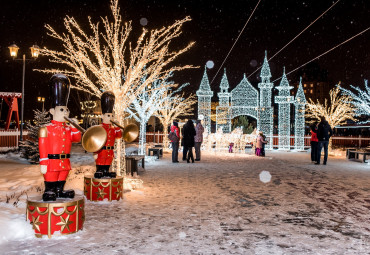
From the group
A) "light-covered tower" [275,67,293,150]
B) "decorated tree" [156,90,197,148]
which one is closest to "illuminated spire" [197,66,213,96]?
"decorated tree" [156,90,197,148]

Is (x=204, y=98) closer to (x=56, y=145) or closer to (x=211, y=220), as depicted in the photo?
(x=211, y=220)

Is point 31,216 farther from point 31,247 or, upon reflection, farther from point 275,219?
point 275,219

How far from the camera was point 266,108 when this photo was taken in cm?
2408

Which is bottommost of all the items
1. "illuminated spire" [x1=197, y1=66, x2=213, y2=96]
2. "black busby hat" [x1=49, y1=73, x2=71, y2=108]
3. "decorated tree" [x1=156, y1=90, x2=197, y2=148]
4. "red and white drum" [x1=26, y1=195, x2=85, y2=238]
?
"red and white drum" [x1=26, y1=195, x2=85, y2=238]

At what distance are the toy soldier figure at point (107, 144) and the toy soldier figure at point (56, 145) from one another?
1.59m

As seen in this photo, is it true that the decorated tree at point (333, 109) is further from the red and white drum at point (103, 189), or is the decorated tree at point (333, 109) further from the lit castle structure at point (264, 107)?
the red and white drum at point (103, 189)

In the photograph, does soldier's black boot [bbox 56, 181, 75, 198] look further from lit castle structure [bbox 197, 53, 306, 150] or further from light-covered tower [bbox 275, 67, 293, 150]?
light-covered tower [bbox 275, 67, 293, 150]

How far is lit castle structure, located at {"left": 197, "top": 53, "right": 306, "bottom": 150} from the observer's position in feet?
78.5

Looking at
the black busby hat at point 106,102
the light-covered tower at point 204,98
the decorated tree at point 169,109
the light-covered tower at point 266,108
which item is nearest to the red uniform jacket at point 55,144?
the black busby hat at point 106,102

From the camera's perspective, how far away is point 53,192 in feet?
14.0

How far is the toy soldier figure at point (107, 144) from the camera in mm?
6215

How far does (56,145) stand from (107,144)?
1.93 metres

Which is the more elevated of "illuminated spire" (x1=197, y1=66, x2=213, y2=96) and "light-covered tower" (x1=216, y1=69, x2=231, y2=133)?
"illuminated spire" (x1=197, y1=66, x2=213, y2=96)

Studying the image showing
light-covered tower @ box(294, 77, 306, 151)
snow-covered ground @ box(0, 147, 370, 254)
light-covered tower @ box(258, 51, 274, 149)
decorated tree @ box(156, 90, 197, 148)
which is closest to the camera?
snow-covered ground @ box(0, 147, 370, 254)
